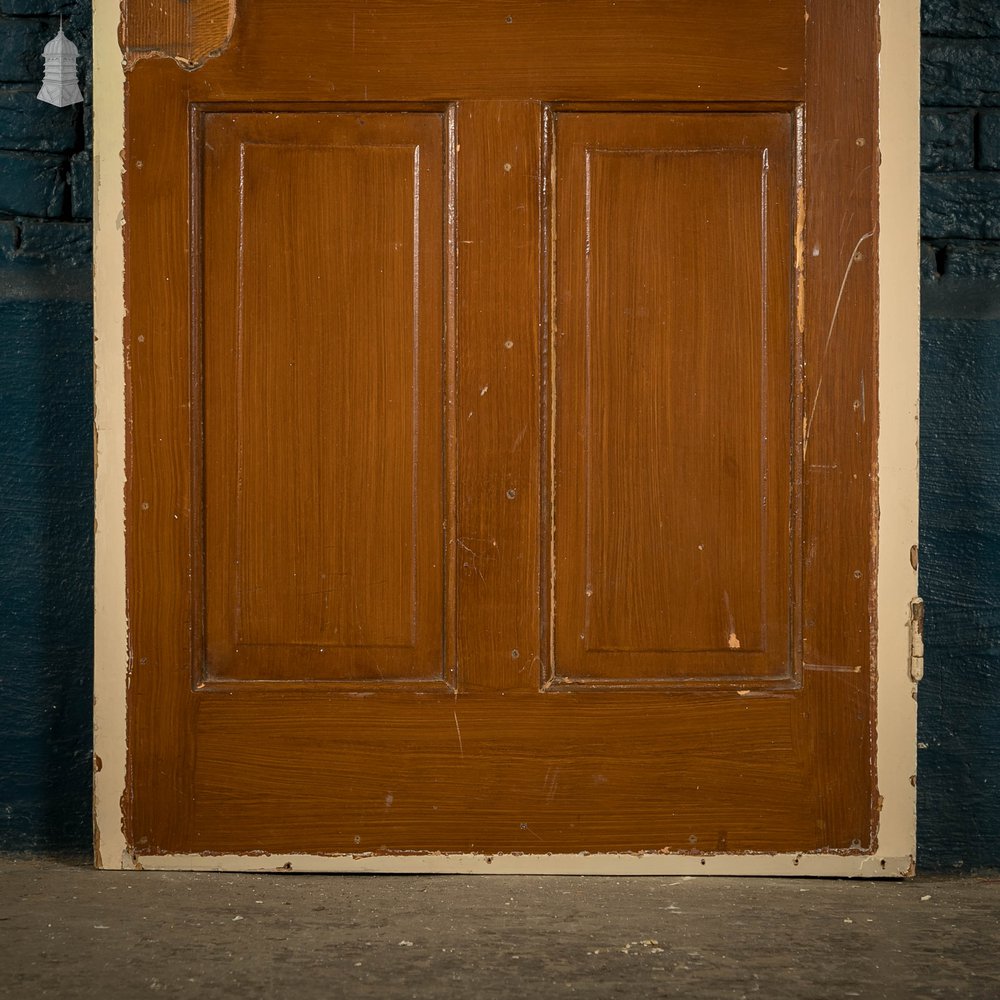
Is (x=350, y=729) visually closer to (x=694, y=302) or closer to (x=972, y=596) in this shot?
(x=694, y=302)

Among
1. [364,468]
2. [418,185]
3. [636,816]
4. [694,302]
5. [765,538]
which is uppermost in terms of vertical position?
[418,185]

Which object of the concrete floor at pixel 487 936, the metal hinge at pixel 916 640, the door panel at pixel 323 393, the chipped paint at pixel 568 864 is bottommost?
the concrete floor at pixel 487 936

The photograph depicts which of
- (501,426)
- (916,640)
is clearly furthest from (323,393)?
(916,640)

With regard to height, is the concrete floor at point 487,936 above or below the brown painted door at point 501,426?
below

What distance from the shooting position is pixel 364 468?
1.78 metres

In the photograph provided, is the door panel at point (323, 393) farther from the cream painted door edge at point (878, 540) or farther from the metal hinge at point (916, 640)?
the metal hinge at point (916, 640)

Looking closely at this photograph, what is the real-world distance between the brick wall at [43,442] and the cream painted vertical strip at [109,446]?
131mm

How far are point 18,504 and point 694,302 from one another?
1294mm

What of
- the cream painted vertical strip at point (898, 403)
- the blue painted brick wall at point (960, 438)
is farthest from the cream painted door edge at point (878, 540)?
the blue painted brick wall at point (960, 438)

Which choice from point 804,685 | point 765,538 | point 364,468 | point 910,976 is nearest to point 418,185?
point 364,468

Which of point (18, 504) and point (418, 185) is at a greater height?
point (418, 185)

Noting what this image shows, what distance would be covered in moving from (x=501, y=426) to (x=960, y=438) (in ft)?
2.80

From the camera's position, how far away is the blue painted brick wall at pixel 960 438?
1.86m

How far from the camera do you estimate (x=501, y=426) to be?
1781 millimetres
